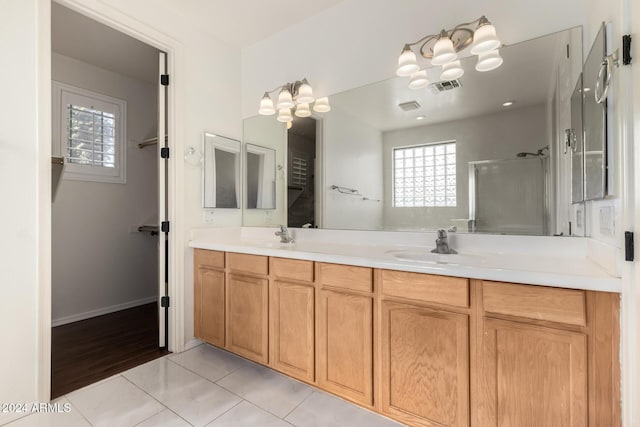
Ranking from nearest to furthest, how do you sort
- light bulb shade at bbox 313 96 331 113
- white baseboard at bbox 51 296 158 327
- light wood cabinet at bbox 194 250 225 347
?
1. light wood cabinet at bbox 194 250 225 347
2. light bulb shade at bbox 313 96 331 113
3. white baseboard at bbox 51 296 158 327

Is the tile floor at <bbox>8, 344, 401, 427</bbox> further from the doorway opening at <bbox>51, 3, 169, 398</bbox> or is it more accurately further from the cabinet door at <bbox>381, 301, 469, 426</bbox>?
the doorway opening at <bbox>51, 3, 169, 398</bbox>

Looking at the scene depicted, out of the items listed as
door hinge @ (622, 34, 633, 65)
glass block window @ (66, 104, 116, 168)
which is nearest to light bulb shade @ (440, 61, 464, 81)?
door hinge @ (622, 34, 633, 65)

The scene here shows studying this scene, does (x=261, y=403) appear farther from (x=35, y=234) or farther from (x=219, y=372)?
(x=35, y=234)

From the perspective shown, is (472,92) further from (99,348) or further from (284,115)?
(99,348)

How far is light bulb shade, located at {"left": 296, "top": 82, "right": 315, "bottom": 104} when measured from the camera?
2.31m

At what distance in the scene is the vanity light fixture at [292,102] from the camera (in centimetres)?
232

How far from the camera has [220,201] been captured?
2650 mm

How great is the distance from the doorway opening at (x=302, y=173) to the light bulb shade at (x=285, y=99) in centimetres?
14

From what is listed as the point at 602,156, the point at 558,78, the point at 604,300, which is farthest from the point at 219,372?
the point at 558,78

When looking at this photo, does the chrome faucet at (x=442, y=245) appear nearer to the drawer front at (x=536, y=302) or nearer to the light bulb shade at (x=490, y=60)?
the drawer front at (x=536, y=302)

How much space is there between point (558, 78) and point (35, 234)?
2920mm

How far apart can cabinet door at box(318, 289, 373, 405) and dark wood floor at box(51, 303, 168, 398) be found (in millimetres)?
1417

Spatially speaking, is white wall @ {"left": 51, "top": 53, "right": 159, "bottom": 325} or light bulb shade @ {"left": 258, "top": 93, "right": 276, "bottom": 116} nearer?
light bulb shade @ {"left": 258, "top": 93, "right": 276, "bottom": 116}

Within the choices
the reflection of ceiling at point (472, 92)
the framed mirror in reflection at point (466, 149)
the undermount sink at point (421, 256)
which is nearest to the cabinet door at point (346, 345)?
the undermount sink at point (421, 256)
